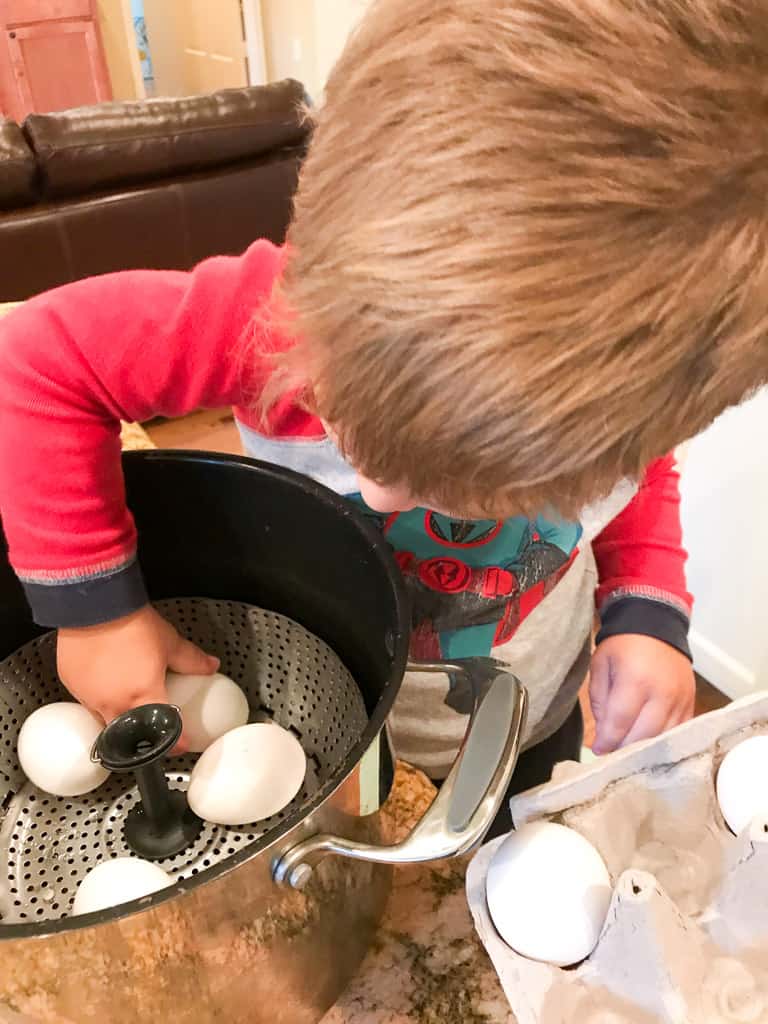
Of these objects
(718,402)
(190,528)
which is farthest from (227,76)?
(718,402)

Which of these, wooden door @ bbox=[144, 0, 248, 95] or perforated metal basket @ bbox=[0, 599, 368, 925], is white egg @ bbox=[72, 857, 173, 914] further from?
wooden door @ bbox=[144, 0, 248, 95]

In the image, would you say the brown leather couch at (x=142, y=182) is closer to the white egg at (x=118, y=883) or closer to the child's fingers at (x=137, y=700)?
the child's fingers at (x=137, y=700)

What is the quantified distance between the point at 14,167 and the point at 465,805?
1871 mm

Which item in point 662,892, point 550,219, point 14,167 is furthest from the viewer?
point 14,167

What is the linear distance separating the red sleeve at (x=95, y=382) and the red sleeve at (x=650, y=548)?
34cm

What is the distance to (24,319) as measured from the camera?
0.50m

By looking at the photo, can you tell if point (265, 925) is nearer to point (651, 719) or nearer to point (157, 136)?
point (651, 719)

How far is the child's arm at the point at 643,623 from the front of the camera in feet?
2.08

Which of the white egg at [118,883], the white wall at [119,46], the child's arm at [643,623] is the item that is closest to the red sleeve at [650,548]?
the child's arm at [643,623]

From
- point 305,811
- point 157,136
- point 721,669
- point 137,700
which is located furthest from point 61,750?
point 157,136

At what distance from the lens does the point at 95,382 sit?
504 mm

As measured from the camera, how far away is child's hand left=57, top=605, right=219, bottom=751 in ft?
1.80

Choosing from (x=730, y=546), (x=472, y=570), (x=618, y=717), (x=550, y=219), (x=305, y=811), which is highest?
(x=550, y=219)

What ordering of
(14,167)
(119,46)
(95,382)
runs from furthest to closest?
(119,46) → (14,167) → (95,382)
